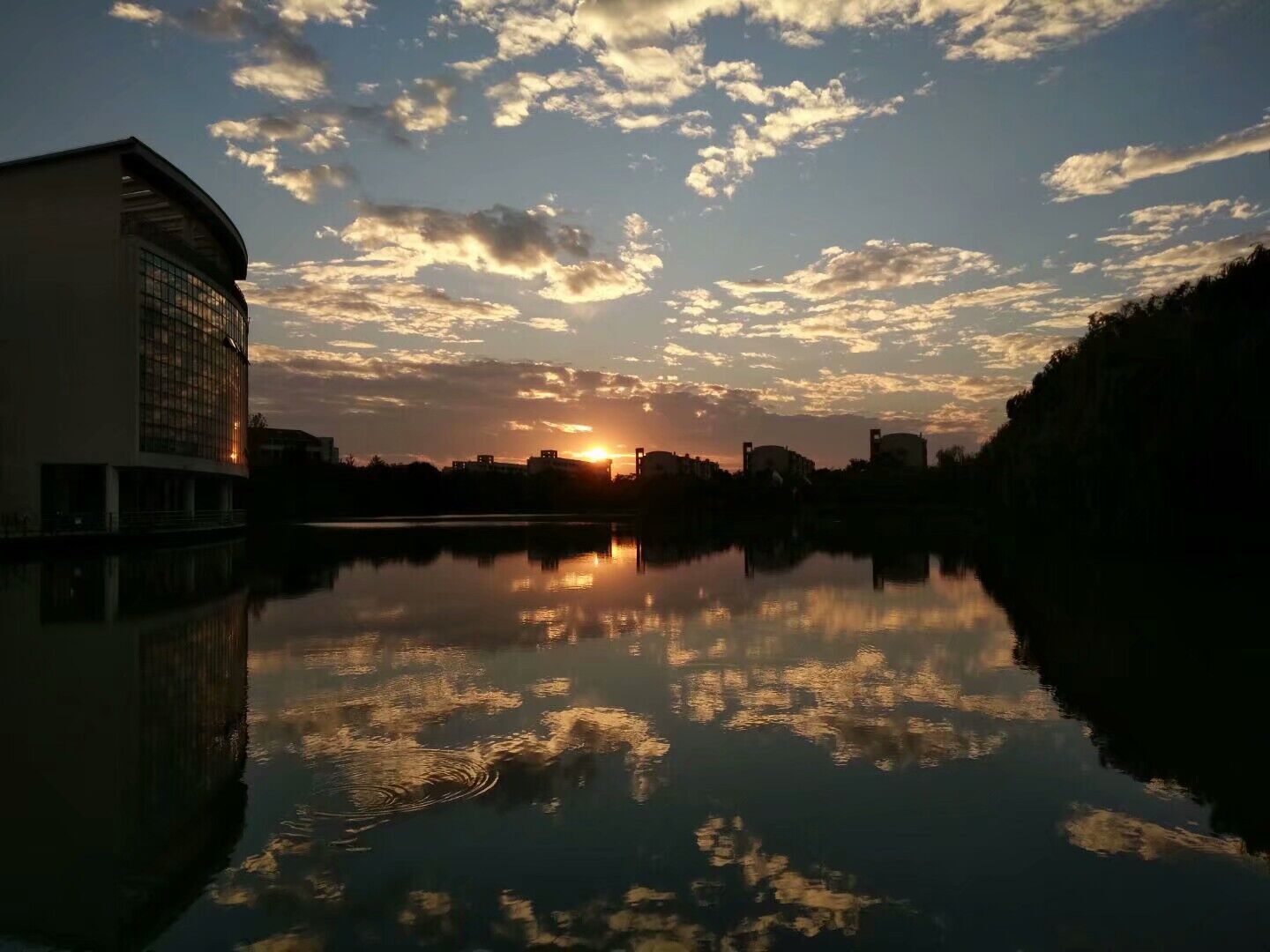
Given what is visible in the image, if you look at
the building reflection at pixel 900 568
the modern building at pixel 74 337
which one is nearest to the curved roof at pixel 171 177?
the modern building at pixel 74 337

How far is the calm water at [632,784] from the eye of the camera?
19.5ft

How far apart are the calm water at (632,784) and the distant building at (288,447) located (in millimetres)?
115263

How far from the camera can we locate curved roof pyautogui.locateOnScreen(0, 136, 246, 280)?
161 ft

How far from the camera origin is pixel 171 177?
55.5m

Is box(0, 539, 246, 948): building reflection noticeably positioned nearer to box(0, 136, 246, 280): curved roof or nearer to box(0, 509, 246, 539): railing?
box(0, 509, 246, 539): railing

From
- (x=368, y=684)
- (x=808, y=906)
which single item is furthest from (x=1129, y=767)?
(x=368, y=684)

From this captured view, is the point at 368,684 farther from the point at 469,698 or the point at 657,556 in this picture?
the point at 657,556

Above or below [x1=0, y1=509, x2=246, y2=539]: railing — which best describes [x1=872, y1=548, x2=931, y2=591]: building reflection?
below

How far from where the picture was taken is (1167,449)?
127 feet

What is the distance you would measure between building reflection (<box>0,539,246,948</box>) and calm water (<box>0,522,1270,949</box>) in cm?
4

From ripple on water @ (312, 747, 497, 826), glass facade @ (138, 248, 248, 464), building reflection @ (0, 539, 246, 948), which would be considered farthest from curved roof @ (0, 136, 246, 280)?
ripple on water @ (312, 747, 497, 826)

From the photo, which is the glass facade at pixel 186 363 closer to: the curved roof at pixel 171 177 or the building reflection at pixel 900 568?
the curved roof at pixel 171 177

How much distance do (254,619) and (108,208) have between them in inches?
1607

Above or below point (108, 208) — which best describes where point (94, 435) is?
below
